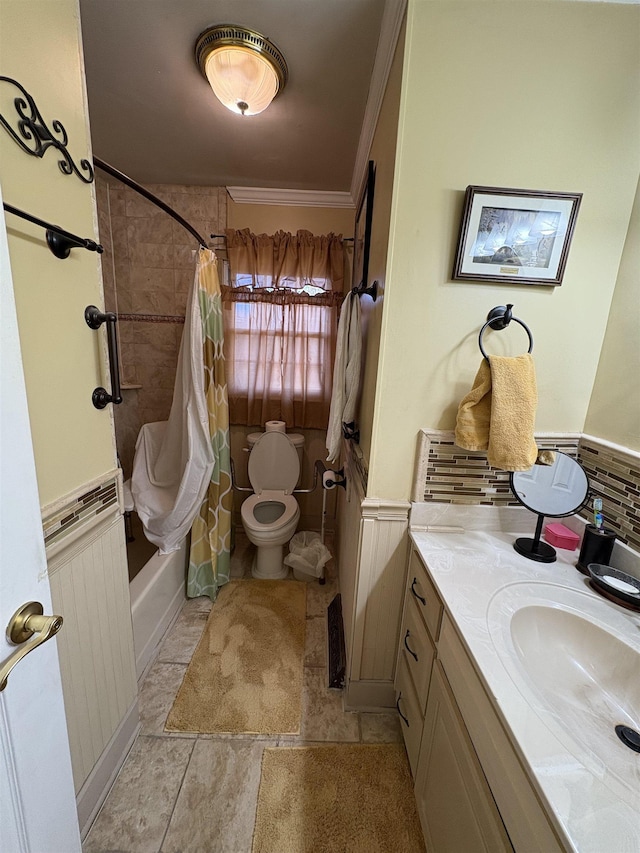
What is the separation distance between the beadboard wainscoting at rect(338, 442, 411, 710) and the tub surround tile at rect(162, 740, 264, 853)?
43cm

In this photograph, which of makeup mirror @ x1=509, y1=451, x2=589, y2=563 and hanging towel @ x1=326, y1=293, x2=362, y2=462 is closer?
makeup mirror @ x1=509, y1=451, x2=589, y2=563

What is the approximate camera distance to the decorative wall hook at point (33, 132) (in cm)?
67

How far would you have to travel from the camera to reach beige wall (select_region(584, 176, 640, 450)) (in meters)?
0.90

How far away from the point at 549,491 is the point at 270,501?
63.0 inches

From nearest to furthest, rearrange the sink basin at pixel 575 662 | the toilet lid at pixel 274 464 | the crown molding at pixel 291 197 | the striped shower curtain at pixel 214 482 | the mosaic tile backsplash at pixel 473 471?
the sink basin at pixel 575 662
the mosaic tile backsplash at pixel 473 471
the striped shower curtain at pixel 214 482
the crown molding at pixel 291 197
the toilet lid at pixel 274 464

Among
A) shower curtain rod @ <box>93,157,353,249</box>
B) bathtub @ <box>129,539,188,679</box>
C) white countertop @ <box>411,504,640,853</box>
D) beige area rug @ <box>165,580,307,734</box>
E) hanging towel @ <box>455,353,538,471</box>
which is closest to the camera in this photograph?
white countertop @ <box>411,504,640,853</box>

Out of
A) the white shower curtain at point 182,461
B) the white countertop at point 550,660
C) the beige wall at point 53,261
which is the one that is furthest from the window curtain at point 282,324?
the white countertop at point 550,660

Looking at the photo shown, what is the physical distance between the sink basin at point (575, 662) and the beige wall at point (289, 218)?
229 cm

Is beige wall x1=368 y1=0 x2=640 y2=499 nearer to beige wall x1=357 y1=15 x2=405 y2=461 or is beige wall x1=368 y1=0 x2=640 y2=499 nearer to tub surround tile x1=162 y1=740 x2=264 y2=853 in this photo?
beige wall x1=357 y1=15 x2=405 y2=461

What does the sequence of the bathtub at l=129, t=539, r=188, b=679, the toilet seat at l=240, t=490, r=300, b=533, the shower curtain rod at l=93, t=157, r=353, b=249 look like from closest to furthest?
the shower curtain rod at l=93, t=157, r=353, b=249 → the bathtub at l=129, t=539, r=188, b=679 → the toilet seat at l=240, t=490, r=300, b=533

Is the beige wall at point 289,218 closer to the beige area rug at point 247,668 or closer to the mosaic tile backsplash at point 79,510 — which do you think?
the mosaic tile backsplash at point 79,510

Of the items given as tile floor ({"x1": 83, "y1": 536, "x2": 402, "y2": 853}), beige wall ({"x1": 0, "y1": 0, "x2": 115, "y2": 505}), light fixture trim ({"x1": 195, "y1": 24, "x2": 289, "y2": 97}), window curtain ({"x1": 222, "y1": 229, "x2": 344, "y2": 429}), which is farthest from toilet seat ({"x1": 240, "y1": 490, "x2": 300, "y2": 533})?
light fixture trim ({"x1": 195, "y1": 24, "x2": 289, "y2": 97})

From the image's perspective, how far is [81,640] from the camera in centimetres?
90

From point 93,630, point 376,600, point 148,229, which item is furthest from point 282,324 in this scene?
point 93,630
